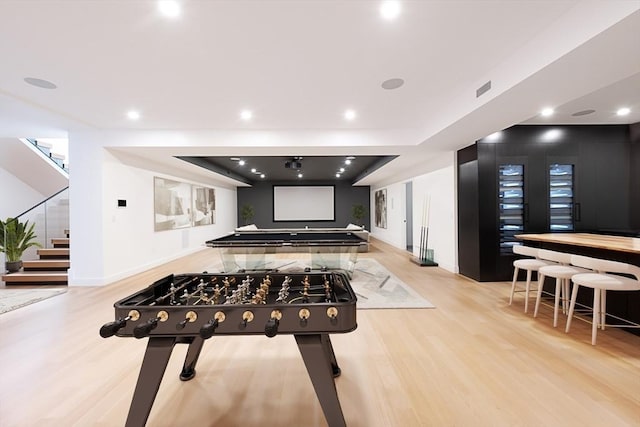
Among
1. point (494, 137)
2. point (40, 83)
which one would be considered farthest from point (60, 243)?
point (494, 137)

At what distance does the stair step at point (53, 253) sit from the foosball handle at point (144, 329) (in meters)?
5.79

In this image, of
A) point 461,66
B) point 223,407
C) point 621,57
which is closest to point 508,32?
point 461,66

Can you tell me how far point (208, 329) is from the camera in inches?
55.2

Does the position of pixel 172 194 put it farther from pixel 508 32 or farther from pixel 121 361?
pixel 508 32

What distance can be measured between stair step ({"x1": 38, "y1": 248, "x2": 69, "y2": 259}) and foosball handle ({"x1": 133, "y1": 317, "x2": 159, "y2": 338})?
5.79 metres

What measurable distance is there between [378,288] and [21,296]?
17.3 ft

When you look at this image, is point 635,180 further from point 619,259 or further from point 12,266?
point 12,266

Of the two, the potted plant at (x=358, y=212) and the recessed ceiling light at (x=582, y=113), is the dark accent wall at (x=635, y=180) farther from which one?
the potted plant at (x=358, y=212)

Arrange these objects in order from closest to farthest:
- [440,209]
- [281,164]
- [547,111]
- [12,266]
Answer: [547,111] < [12,266] < [440,209] < [281,164]

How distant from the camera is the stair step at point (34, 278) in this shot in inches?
195

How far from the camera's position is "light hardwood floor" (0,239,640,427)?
179 cm

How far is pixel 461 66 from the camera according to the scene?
110 inches

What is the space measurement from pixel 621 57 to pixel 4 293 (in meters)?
7.75

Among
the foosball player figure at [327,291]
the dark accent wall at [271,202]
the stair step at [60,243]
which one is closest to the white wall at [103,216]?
the stair step at [60,243]
